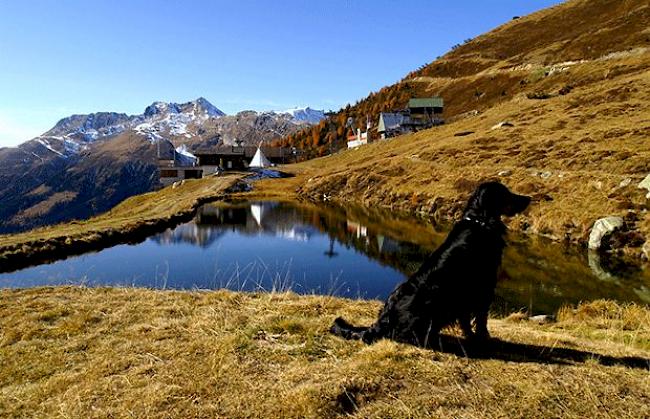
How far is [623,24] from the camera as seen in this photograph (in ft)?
380

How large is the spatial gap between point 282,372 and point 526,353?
150 inches

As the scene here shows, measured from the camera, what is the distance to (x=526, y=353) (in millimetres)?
6621

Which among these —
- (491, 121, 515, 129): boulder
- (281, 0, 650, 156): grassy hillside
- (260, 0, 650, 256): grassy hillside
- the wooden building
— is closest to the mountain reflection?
(260, 0, 650, 256): grassy hillside

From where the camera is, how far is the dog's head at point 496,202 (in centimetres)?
636

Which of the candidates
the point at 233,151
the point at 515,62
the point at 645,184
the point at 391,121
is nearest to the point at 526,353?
the point at 645,184

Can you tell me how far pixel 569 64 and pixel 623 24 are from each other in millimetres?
28702

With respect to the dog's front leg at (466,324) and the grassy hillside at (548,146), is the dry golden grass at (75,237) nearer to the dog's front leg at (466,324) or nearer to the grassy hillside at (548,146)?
the grassy hillside at (548,146)

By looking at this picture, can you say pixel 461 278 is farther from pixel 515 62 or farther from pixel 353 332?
pixel 515 62

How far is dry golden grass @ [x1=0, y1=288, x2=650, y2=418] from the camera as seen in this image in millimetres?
4922

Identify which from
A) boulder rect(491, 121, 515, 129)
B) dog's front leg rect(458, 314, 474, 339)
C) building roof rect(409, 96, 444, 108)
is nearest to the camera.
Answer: dog's front leg rect(458, 314, 474, 339)

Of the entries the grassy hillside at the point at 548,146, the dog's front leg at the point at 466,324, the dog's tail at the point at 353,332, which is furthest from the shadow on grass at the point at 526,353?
the grassy hillside at the point at 548,146

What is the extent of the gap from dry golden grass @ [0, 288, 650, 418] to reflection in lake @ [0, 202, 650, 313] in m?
6.53

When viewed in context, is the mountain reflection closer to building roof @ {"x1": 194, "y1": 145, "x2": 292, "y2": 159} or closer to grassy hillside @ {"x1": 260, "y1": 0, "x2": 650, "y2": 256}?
A: grassy hillside @ {"x1": 260, "y1": 0, "x2": 650, "y2": 256}

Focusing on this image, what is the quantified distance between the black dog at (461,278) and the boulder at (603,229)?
1009 inches
